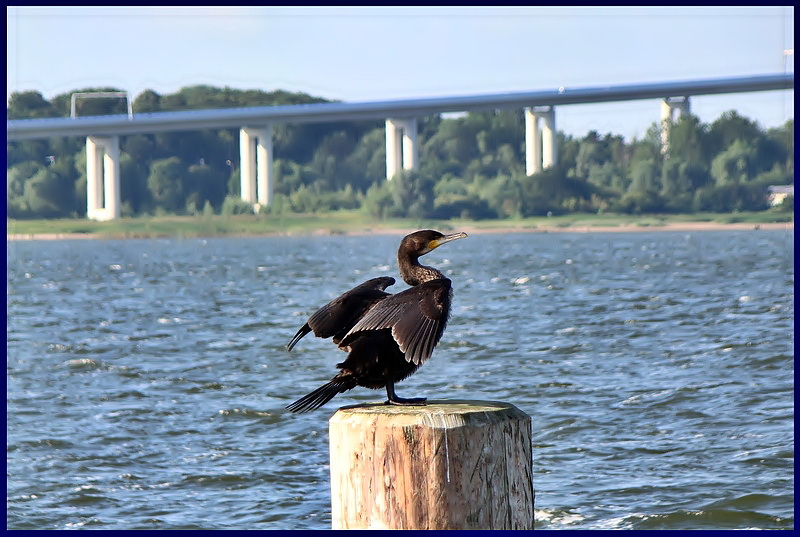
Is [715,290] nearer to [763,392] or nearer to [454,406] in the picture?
[763,392]

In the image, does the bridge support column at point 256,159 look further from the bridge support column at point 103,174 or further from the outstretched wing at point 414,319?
the outstretched wing at point 414,319

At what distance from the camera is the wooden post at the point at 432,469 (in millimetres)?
3463

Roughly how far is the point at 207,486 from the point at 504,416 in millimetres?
5341

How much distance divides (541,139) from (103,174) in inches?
868

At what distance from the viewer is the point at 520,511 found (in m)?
3.59

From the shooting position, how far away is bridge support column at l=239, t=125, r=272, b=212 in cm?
Result: 5750

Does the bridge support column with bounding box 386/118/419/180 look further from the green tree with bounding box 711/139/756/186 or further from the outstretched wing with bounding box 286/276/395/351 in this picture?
the outstretched wing with bounding box 286/276/395/351

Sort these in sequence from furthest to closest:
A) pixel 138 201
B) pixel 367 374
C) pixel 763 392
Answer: pixel 138 201 → pixel 763 392 → pixel 367 374

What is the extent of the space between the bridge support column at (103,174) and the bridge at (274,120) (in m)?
0.04

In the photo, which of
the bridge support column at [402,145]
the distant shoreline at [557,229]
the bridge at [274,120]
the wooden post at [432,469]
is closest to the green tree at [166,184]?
the distant shoreline at [557,229]

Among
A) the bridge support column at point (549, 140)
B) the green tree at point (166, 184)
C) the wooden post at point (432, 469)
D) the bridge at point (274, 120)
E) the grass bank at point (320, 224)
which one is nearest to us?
the wooden post at point (432, 469)

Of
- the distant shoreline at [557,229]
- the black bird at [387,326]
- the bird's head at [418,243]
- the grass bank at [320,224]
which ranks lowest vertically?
the distant shoreline at [557,229]

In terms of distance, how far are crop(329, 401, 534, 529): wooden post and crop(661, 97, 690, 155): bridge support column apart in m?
62.5

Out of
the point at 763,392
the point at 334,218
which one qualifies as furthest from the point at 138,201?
the point at 763,392
